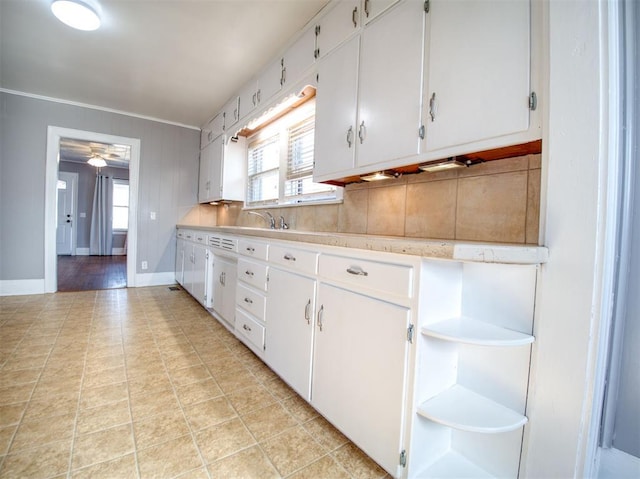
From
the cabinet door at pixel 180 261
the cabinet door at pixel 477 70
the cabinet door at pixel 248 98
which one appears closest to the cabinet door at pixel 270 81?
the cabinet door at pixel 248 98

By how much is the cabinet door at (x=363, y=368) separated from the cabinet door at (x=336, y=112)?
0.82 meters

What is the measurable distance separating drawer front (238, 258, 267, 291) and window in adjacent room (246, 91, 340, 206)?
30.7 inches

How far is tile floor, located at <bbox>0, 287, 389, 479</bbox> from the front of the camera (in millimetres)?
1160

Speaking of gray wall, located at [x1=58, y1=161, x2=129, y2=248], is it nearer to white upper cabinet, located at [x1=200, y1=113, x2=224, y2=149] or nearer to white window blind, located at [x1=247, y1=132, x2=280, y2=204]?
white upper cabinet, located at [x1=200, y1=113, x2=224, y2=149]

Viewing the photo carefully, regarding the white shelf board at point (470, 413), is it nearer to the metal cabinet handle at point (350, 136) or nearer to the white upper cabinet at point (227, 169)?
the metal cabinet handle at point (350, 136)

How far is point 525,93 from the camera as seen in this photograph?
99 centimetres

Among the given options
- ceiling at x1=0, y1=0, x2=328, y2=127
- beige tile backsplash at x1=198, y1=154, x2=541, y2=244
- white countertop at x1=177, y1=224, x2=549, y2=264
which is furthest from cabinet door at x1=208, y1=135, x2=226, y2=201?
white countertop at x1=177, y1=224, x2=549, y2=264

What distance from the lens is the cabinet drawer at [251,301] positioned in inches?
75.4

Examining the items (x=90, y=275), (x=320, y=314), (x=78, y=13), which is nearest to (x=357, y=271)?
(x=320, y=314)

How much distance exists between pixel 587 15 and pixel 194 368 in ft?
8.29

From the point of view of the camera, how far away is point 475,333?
99 centimetres

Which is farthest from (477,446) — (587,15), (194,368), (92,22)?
(92,22)

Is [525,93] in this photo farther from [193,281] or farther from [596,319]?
[193,281]

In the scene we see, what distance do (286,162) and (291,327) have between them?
1.78m
